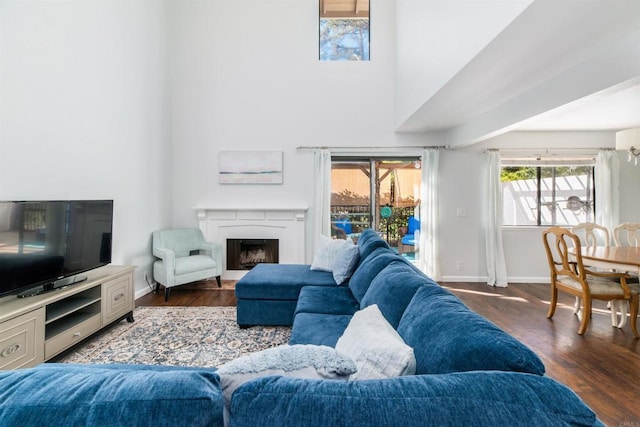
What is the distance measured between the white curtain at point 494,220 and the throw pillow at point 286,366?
4441mm

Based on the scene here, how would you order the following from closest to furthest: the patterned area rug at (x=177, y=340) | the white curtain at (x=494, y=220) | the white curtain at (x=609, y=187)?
the patterned area rug at (x=177, y=340) → the white curtain at (x=609, y=187) → the white curtain at (x=494, y=220)

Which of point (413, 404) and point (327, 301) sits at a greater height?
point (413, 404)

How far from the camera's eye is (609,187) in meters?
4.42

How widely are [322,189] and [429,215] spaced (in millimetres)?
1735

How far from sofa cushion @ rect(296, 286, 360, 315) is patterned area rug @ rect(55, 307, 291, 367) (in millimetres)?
478

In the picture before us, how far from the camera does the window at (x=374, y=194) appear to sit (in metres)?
4.95

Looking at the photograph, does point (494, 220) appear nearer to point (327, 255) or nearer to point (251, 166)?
point (327, 255)

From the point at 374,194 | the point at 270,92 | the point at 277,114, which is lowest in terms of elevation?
the point at 374,194

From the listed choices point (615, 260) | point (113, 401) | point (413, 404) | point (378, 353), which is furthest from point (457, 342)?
point (615, 260)

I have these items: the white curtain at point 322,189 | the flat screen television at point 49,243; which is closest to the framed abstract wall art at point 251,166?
the white curtain at point 322,189

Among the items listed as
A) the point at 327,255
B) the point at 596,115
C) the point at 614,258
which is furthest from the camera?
the point at 596,115

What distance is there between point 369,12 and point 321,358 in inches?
217

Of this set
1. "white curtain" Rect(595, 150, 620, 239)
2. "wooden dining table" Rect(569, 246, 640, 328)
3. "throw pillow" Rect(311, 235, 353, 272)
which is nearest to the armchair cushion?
"throw pillow" Rect(311, 235, 353, 272)

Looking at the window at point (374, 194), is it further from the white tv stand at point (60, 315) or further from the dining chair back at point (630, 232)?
the white tv stand at point (60, 315)
